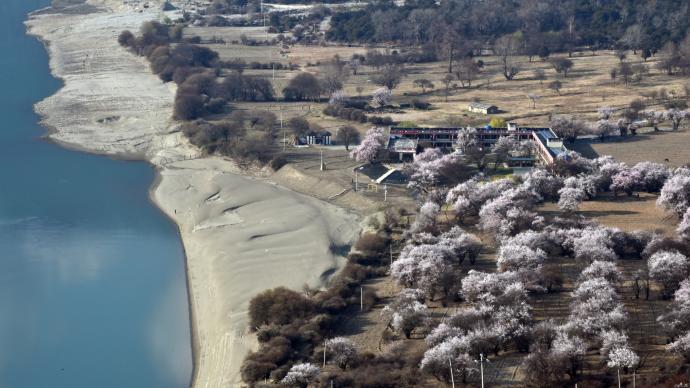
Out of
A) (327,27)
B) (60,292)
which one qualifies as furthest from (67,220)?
(327,27)

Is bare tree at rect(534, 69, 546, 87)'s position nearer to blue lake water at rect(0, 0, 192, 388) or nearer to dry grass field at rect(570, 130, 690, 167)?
dry grass field at rect(570, 130, 690, 167)

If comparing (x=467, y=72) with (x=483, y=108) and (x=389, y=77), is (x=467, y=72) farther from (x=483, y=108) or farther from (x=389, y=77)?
(x=483, y=108)

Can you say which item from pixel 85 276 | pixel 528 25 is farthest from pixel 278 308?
pixel 528 25

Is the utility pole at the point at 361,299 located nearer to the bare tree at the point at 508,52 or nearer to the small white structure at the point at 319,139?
the small white structure at the point at 319,139

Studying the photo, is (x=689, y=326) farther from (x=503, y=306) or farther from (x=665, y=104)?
(x=665, y=104)

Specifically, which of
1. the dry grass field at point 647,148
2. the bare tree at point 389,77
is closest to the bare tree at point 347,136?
the dry grass field at point 647,148

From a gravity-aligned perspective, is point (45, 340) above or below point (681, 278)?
below

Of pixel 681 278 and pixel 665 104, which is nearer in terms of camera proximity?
pixel 681 278
